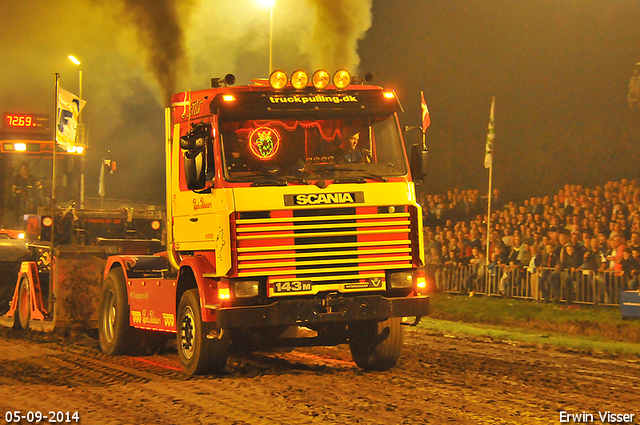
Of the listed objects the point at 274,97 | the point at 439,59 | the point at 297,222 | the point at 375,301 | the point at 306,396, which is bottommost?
the point at 306,396

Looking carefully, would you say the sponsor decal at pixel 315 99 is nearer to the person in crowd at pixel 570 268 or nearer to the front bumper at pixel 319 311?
the front bumper at pixel 319 311

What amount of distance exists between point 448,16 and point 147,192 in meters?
20.9

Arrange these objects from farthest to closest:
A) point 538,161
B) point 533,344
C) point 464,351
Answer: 1. point 538,161
2. point 533,344
3. point 464,351

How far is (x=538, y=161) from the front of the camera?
2433 centimetres

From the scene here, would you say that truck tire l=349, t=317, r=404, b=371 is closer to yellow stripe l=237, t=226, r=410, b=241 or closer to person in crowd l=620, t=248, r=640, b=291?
yellow stripe l=237, t=226, r=410, b=241

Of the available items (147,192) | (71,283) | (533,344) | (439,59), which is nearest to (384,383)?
(533,344)

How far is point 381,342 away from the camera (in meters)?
10.2

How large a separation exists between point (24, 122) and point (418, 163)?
25585mm

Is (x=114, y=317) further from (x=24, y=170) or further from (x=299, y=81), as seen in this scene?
(x=24, y=170)

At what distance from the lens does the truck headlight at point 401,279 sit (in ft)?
31.8

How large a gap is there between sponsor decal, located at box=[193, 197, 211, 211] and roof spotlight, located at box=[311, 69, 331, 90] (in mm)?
1907

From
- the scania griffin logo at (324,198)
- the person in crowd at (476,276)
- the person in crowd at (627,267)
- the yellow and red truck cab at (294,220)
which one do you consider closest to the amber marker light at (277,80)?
the yellow and red truck cab at (294,220)

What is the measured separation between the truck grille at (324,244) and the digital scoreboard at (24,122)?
958 inches

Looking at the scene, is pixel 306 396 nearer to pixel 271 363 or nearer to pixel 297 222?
pixel 297 222
